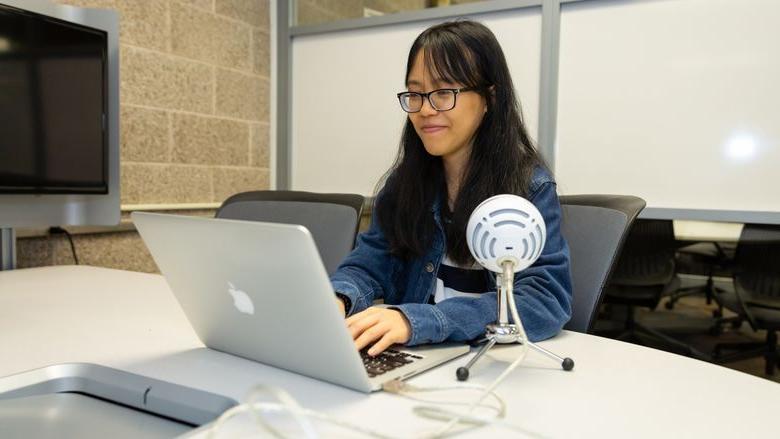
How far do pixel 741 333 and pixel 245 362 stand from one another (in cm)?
234

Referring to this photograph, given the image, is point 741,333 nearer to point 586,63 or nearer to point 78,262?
point 586,63

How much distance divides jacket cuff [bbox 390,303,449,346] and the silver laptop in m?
0.02

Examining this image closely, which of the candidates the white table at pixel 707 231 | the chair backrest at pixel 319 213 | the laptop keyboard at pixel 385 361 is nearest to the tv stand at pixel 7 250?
the chair backrest at pixel 319 213

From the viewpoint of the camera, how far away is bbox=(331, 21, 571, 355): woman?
1.07 metres

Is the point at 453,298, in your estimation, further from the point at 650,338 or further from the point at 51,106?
the point at 650,338

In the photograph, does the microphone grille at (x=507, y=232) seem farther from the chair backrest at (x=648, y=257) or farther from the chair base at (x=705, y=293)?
the chair base at (x=705, y=293)

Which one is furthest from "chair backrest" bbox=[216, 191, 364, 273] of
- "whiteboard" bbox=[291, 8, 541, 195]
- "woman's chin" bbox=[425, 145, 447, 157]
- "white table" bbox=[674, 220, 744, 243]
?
"white table" bbox=[674, 220, 744, 243]

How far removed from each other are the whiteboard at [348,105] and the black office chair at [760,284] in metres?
1.10

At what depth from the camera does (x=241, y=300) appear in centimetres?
67

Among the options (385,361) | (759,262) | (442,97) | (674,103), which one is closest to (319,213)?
(442,97)

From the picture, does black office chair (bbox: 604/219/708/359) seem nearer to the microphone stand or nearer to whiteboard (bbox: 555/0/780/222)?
whiteboard (bbox: 555/0/780/222)

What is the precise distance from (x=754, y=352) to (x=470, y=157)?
198 cm

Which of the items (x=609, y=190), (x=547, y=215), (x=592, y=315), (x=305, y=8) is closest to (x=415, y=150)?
(x=547, y=215)

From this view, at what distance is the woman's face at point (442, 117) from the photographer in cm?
109
